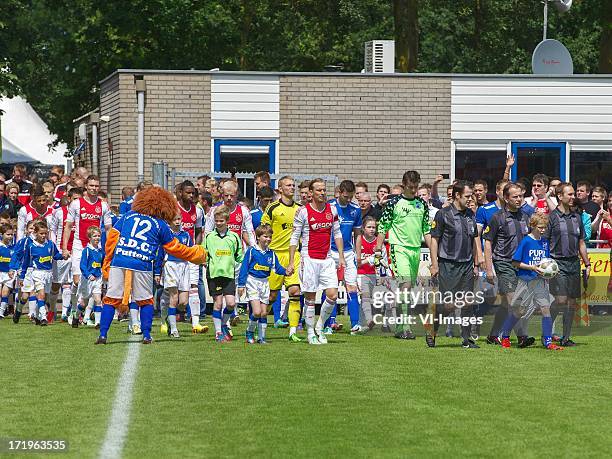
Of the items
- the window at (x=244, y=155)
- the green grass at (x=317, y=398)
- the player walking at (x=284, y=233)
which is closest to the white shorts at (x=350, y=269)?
the player walking at (x=284, y=233)

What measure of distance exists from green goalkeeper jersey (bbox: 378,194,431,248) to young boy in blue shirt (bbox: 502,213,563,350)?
1.53 m

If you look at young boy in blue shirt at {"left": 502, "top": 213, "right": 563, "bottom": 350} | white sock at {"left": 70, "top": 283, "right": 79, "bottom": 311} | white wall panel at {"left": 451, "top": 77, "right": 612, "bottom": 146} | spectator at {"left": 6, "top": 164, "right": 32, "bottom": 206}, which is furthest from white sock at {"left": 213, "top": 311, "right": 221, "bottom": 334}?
white wall panel at {"left": 451, "top": 77, "right": 612, "bottom": 146}

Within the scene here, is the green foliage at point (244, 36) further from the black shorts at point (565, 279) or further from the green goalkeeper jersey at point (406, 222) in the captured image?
the black shorts at point (565, 279)

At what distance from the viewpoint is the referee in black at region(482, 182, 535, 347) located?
1684cm

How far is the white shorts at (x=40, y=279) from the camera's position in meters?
20.5

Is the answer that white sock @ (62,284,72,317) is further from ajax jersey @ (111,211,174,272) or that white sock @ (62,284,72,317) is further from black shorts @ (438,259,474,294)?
black shorts @ (438,259,474,294)

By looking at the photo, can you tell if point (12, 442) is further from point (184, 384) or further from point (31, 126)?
point (31, 126)

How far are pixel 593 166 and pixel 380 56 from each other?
18.5 ft

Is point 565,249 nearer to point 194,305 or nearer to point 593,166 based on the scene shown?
point 194,305

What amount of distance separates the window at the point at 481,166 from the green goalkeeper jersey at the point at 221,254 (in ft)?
36.4

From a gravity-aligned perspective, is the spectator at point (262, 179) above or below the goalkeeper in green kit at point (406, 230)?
above

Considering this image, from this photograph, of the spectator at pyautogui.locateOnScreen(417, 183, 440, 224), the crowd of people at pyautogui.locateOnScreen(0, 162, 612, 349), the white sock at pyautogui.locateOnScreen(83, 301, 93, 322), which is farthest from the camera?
the spectator at pyautogui.locateOnScreen(417, 183, 440, 224)

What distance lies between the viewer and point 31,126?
7638cm

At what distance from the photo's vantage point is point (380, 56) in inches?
1222
